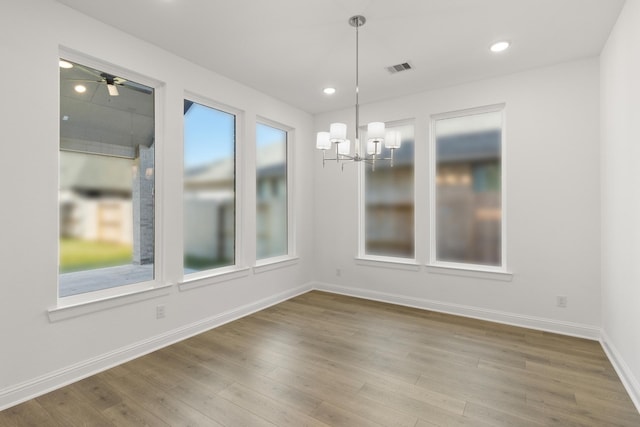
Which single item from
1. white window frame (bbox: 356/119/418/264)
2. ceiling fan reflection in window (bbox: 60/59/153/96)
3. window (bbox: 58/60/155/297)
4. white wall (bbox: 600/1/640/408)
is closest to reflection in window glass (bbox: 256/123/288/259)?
white window frame (bbox: 356/119/418/264)

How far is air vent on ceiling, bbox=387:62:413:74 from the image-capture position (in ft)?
11.6

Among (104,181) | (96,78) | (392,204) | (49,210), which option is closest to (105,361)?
(49,210)

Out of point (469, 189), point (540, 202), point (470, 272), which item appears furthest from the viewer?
point (469, 189)

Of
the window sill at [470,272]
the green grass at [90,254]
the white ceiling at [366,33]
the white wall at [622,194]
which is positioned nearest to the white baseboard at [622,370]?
the white wall at [622,194]

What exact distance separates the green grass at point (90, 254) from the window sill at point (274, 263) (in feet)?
5.29

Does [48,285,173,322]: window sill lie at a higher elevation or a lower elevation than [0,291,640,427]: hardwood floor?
Answer: higher

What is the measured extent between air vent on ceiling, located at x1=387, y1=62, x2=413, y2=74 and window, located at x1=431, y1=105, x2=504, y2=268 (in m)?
0.96

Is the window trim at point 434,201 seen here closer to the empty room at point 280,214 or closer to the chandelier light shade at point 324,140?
the empty room at point 280,214

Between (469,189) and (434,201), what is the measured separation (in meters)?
0.46

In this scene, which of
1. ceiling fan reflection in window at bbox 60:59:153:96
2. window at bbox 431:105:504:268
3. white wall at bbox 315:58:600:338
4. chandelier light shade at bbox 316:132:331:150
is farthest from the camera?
window at bbox 431:105:504:268

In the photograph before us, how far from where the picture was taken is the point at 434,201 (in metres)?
4.32

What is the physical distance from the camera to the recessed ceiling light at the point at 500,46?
304cm

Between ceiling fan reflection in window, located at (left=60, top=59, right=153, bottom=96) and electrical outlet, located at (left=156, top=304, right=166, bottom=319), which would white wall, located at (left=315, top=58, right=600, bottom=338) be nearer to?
electrical outlet, located at (left=156, top=304, right=166, bottom=319)

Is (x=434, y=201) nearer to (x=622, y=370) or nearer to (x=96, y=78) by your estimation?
(x=622, y=370)
